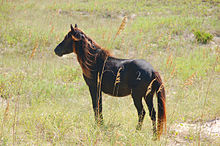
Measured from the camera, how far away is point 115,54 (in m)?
9.98

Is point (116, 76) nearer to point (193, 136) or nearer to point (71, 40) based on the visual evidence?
point (71, 40)

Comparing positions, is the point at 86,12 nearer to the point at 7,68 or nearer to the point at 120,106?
the point at 7,68

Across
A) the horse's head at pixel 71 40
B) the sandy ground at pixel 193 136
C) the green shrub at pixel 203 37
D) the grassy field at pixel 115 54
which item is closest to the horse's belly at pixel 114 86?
the grassy field at pixel 115 54

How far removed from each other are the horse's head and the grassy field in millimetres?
687

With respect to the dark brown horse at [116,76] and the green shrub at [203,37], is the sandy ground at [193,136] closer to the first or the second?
the dark brown horse at [116,76]

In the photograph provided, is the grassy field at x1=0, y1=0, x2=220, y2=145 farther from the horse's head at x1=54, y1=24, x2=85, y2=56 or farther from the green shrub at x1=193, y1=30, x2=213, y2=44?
the horse's head at x1=54, y1=24, x2=85, y2=56

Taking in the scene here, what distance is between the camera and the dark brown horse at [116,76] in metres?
4.07

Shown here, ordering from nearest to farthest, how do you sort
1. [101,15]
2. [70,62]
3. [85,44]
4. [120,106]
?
[85,44], [120,106], [70,62], [101,15]

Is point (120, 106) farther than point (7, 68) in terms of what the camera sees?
No

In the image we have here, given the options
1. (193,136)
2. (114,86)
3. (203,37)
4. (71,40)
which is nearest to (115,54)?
(203,37)

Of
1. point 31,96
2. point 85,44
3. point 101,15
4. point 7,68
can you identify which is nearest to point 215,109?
point 85,44

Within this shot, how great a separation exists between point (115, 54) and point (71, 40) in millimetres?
5172

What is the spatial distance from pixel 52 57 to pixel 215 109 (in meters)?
6.54

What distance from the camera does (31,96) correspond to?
6.17 m
